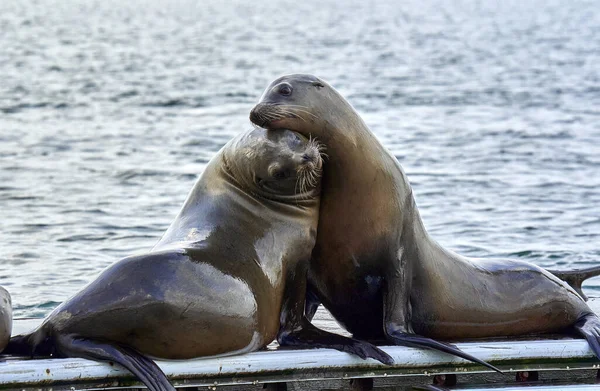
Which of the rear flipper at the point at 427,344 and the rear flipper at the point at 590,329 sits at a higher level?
the rear flipper at the point at 427,344

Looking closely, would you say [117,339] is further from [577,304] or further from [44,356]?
[577,304]

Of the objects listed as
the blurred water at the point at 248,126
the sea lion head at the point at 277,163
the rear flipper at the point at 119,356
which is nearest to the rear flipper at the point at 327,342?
the sea lion head at the point at 277,163

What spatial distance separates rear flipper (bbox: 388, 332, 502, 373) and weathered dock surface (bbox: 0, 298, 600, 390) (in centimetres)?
4

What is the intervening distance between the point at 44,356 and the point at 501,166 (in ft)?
35.5

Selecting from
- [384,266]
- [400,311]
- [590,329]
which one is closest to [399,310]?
[400,311]

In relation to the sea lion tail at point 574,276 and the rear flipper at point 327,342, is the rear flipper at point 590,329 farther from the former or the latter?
the rear flipper at point 327,342

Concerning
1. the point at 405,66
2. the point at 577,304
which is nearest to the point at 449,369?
the point at 577,304

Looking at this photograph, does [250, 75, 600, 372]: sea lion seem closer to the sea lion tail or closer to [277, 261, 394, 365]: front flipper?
[277, 261, 394, 365]: front flipper

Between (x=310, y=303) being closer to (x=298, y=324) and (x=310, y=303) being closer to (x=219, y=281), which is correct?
(x=298, y=324)

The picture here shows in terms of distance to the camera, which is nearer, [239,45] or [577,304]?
[577,304]

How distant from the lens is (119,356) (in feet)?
18.7

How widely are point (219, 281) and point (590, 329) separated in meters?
1.83

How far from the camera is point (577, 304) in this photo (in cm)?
682

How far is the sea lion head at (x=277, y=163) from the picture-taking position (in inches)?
242
